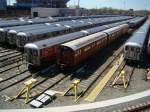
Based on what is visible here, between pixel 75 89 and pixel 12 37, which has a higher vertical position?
pixel 12 37

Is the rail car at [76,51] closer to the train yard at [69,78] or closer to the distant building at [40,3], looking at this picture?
the train yard at [69,78]

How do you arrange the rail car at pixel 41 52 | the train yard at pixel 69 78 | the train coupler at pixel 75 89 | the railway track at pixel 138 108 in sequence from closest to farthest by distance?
the railway track at pixel 138 108, the train yard at pixel 69 78, the train coupler at pixel 75 89, the rail car at pixel 41 52

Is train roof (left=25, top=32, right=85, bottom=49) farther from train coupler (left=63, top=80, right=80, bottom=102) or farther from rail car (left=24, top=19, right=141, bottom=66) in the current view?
train coupler (left=63, top=80, right=80, bottom=102)

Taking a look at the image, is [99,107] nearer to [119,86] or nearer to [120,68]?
[119,86]

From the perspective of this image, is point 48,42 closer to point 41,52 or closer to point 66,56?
point 41,52

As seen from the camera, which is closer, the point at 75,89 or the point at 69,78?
the point at 75,89

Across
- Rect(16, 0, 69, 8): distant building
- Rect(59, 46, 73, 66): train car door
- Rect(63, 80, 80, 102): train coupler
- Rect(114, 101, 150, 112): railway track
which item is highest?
Rect(16, 0, 69, 8): distant building

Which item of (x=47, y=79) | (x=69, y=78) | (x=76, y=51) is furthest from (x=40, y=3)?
(x=47, y=79)

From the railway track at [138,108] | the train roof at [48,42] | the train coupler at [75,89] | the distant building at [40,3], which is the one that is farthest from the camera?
the distant building at [40,3]

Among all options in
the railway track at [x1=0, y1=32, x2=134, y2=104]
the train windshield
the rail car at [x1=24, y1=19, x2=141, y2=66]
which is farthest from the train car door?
the train windshield

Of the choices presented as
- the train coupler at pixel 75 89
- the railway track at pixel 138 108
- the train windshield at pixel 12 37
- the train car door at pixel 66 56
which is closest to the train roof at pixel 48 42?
the train car door at pixel 66 56

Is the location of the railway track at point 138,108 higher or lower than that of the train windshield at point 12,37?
lower

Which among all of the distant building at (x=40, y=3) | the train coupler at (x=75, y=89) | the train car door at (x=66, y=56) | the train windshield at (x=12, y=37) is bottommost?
the train coupler at (x=75, y=89)

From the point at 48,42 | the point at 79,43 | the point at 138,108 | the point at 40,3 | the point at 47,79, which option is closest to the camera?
the point at 138,108
